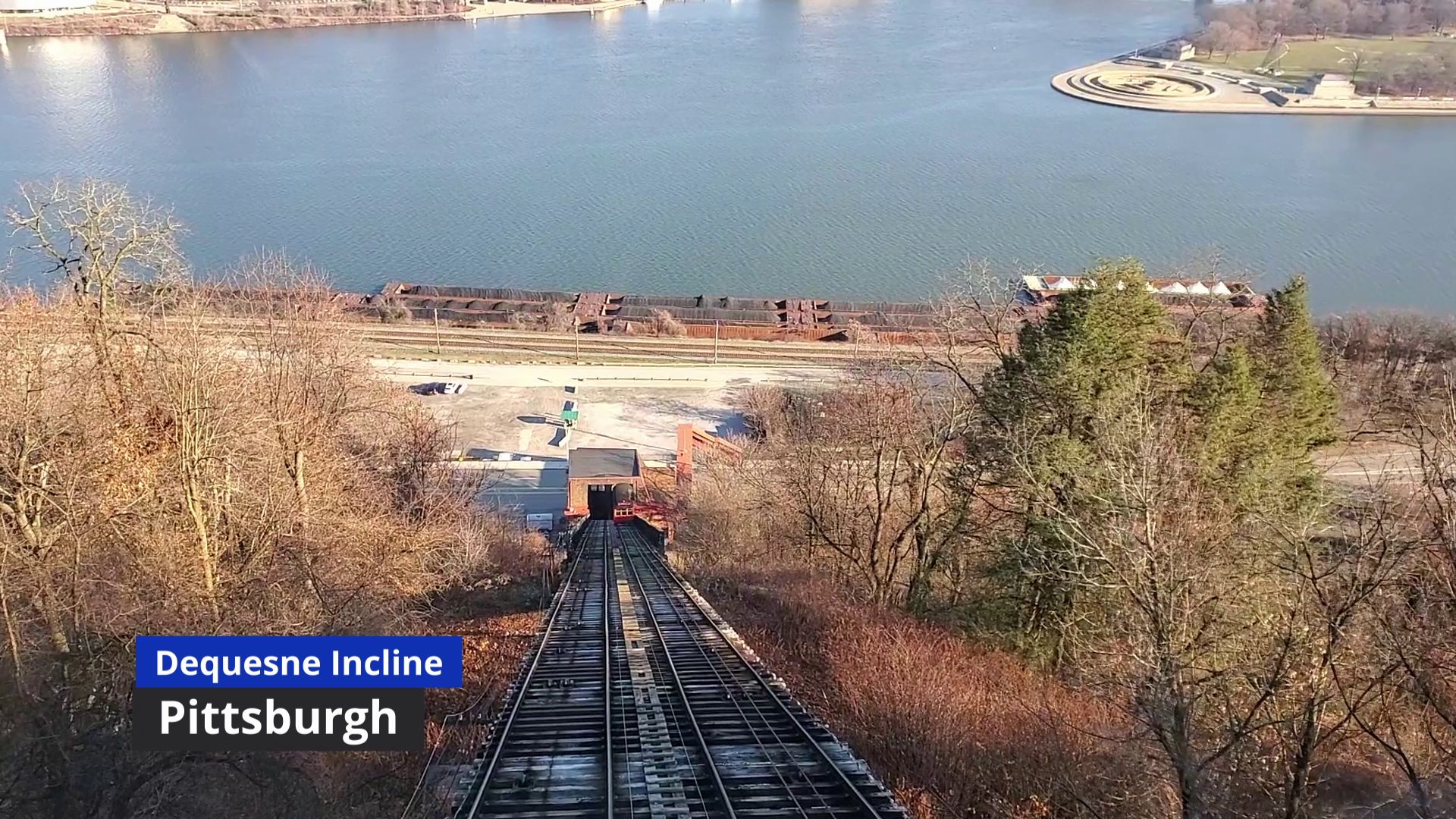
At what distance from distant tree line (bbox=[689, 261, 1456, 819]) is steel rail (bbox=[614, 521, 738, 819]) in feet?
6.63

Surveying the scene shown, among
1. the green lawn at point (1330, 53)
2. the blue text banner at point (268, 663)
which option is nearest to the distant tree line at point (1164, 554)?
the blue text banner at point (268, 663)

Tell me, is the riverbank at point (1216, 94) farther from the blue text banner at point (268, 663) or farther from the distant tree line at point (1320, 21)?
the blue text banner at point (268, 663)

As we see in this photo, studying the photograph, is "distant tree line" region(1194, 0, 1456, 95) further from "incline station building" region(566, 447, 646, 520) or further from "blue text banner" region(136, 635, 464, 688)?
"blue text banner" region(136, 635, 464, 688)

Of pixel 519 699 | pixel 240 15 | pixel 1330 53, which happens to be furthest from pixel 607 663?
pixel 240 15

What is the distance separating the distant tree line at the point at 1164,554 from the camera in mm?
7211

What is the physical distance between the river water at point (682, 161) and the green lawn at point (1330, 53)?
12608 millimetres

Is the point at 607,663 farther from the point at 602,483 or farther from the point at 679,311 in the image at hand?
the point at 679,311

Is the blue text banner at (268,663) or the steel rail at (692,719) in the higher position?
the blue text banner at (268,663)

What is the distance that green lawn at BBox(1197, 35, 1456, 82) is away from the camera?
82.8 m

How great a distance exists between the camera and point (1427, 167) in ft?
193

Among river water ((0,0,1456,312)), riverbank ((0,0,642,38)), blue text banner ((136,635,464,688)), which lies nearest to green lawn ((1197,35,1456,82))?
river water ((0,0,1456,312))

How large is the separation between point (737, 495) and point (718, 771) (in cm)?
1384

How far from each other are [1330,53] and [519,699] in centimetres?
10526

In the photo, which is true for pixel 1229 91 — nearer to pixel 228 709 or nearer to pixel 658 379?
pixel 658 379
